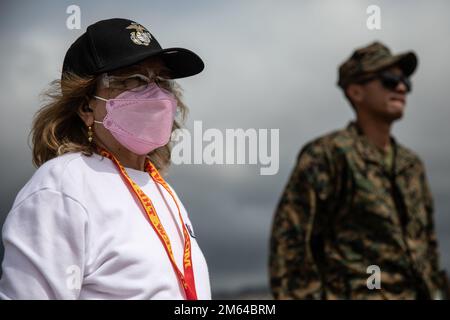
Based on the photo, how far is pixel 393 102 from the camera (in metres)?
3.70

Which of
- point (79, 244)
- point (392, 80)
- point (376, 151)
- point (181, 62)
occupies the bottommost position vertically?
point (79, 244)

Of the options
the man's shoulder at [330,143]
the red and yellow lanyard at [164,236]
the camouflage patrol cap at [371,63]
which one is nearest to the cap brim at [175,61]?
the red and yellow lanyard at [164,236]

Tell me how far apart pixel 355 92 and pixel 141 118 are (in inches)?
69.9

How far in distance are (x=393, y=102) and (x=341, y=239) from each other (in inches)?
33.6

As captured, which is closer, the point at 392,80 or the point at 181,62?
the point at 181,62

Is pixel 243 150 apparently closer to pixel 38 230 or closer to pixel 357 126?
pixel 357 126

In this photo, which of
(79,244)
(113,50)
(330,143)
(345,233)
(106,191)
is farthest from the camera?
(330,143)

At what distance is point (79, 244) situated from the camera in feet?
6.11

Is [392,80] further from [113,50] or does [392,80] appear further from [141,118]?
[113,50]

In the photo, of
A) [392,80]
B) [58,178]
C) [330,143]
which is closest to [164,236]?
[58,178]

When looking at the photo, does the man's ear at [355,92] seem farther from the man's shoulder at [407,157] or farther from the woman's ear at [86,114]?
the woman's ear at [86,114]

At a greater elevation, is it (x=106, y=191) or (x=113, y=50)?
(x=113, y=50)

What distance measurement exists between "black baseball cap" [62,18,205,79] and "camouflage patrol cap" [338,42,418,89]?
1.61 metres

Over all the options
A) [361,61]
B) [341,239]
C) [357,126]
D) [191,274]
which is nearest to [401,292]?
[341,239]
